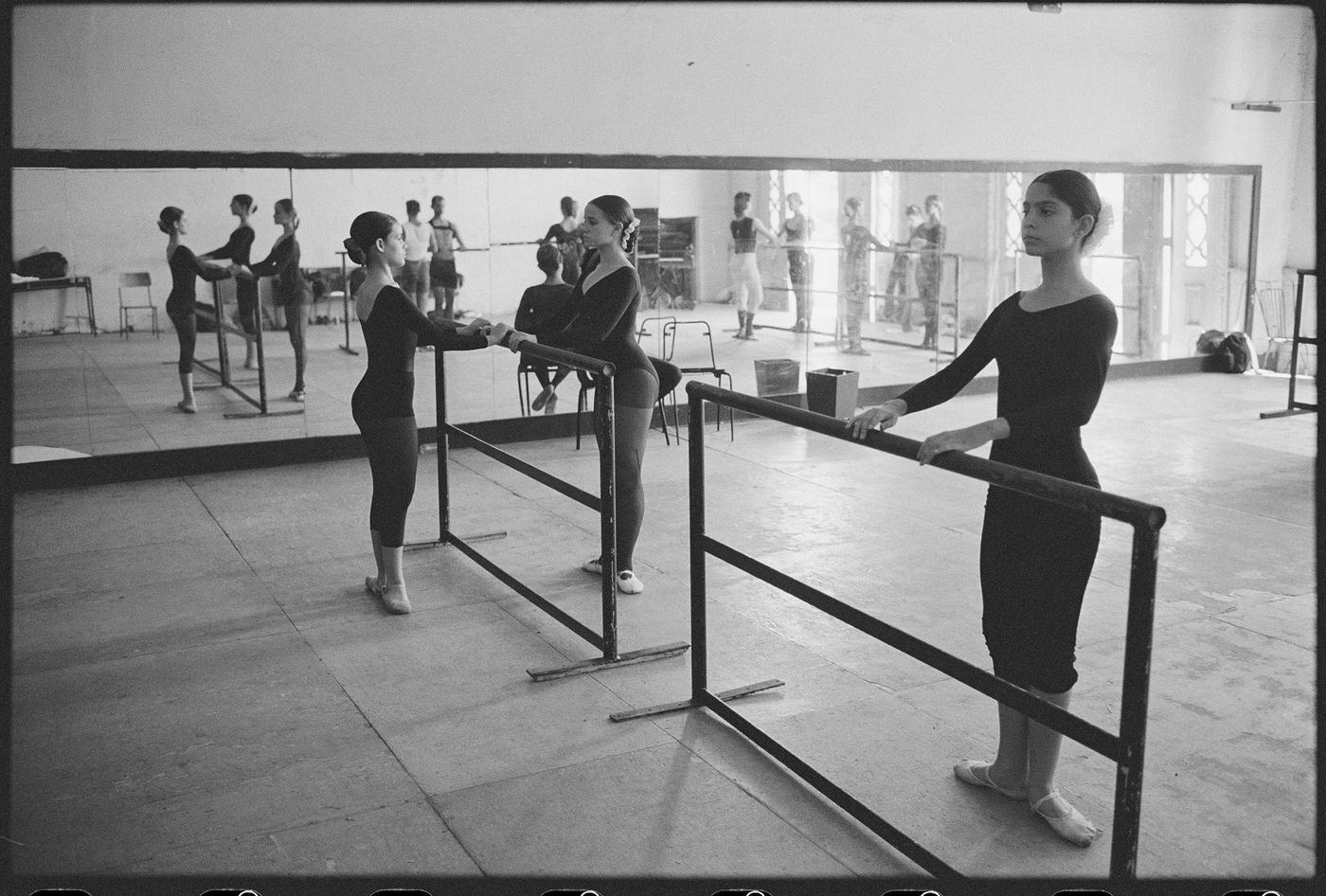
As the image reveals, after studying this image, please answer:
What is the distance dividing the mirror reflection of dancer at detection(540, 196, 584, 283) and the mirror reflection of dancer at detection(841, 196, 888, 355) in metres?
2.53

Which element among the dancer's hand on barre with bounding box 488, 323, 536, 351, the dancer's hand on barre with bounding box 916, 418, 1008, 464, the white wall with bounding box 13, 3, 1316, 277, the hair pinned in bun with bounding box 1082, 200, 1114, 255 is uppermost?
the white wall with bounding box 13, 3, 1316, 277

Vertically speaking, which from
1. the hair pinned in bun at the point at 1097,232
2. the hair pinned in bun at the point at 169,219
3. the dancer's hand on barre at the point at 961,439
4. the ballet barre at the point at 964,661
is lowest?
the ballet barre at the point at 964,661

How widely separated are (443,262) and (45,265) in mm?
2539

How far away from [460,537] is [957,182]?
263 inches

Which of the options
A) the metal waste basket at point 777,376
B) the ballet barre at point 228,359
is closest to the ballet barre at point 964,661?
the ballet barre at point 228,359

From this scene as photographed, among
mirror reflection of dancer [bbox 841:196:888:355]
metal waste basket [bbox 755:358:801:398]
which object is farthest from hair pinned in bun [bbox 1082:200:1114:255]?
mirror reflection of dancer [bbox 841:196:888:355]

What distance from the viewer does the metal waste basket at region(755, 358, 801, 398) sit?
10.0 metres

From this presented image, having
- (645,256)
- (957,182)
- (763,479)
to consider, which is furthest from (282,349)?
(957,182)

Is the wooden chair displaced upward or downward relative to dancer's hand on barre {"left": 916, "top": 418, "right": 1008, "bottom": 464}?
upward

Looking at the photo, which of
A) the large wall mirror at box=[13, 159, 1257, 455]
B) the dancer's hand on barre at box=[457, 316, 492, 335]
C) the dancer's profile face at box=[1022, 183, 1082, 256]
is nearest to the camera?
the dancer's profile face at box=[1022, 183, 1082, 256]

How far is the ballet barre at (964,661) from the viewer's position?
2.52 meters

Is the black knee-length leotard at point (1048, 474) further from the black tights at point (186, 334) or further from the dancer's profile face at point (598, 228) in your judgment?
the black tights at point (186, 334)

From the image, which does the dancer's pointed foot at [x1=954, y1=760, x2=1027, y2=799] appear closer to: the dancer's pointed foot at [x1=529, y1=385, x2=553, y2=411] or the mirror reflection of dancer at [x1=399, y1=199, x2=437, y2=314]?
the mirror reflection of dancer at [x1=399, y1=199, x2=437, y2=314]

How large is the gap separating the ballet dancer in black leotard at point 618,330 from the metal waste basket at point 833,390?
4016mm
